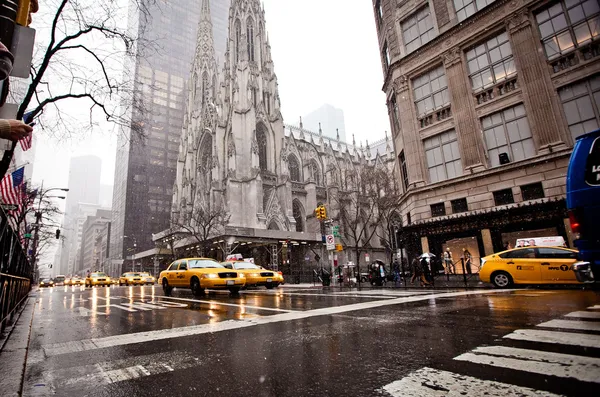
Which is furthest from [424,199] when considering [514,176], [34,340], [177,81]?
[177,81]

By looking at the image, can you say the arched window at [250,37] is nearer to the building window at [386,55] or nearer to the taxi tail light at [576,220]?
the building window at [386,55]

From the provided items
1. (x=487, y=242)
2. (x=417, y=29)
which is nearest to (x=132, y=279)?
(x=487, y=242)

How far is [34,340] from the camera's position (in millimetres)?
5305

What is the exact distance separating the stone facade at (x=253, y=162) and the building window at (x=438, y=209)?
55.8 ft

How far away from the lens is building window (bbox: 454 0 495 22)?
20.3 metres

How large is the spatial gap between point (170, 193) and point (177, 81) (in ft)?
102

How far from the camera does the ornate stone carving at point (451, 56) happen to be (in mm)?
20812

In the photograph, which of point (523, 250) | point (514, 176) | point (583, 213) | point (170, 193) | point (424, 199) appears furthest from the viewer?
point (170, 193)

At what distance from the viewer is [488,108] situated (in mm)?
19344

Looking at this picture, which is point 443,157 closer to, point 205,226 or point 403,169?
point 403,169

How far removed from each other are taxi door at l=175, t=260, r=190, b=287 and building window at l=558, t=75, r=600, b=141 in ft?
63.5

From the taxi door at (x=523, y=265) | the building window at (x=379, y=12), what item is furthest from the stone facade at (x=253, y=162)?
the taxi door at (x=523, y=265)

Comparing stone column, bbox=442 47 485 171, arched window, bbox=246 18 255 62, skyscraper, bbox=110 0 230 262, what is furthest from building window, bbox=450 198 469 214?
skyscraper, bbox=110 0 230 262

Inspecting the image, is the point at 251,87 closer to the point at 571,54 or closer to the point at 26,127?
the point at 571,54
